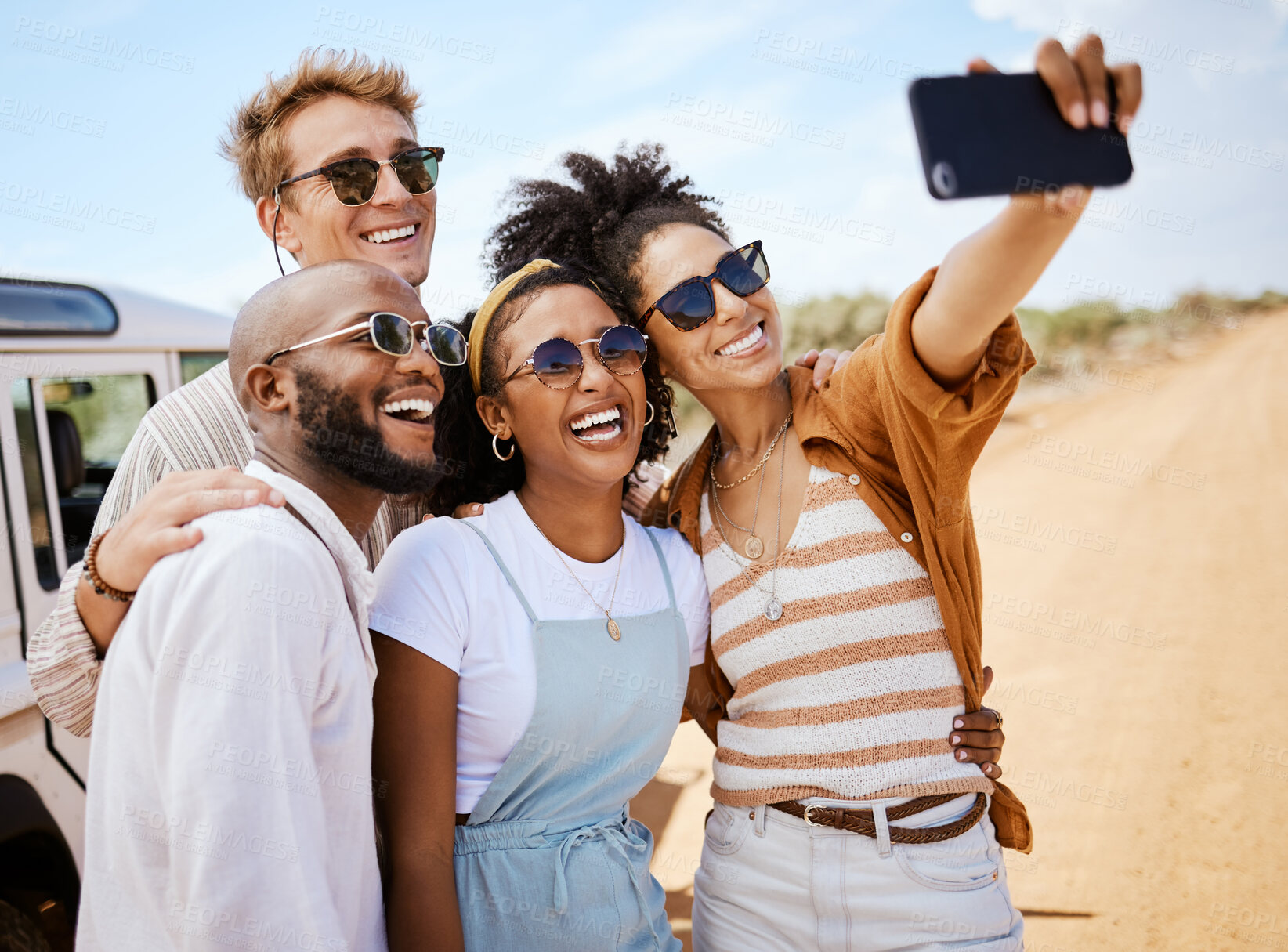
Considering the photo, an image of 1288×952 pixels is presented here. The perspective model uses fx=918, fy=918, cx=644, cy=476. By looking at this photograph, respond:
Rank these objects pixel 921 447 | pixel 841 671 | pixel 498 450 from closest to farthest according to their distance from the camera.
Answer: pixel 921 447 < pixel 841 671 < pixel 498 450

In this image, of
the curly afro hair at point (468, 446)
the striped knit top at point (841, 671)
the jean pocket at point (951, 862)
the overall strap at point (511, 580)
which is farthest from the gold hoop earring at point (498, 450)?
the jean pocket at point (951, 862)

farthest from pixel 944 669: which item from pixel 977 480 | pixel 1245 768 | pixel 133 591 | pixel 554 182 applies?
pixel 977 480

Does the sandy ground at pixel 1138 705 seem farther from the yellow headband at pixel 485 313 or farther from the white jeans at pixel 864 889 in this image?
the yellow headband at pixel 485 313

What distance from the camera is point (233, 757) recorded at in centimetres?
135

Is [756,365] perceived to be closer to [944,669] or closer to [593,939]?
[944,669]

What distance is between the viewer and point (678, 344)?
2.47 m

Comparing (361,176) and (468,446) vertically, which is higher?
(361,176)

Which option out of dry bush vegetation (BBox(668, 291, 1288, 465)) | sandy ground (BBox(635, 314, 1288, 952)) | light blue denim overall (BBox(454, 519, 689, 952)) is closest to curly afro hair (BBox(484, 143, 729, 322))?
light blue denim overall (BBox(454, 519, 689, 952))

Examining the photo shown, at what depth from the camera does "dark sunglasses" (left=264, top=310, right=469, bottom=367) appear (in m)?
1.86

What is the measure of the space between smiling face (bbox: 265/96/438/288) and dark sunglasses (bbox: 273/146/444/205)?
16 millimetres

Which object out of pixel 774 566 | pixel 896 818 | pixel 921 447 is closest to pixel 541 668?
pixel 774 566

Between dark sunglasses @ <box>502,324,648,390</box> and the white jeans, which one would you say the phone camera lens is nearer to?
dark sunglasses @ <box>502,324,648,390</box>

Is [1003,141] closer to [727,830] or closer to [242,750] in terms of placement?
[242,750]

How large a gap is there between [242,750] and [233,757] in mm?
16
